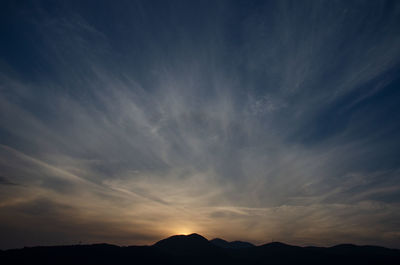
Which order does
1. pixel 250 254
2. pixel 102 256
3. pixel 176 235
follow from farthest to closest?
pixel 176 235 < pixel 250 254 < pixel 102 256

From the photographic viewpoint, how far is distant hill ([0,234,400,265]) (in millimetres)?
95625

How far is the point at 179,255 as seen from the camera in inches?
5389

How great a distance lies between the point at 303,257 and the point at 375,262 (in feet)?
129

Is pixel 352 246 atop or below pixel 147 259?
atop

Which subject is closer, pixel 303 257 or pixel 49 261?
pixel 49 261

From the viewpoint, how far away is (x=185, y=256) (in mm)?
136500

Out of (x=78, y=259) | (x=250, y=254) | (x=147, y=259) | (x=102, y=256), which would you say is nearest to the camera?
(x=78, y=259)

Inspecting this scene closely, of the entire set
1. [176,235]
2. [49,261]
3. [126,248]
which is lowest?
[49,261]

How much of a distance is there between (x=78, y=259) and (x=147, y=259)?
3313 centimetres

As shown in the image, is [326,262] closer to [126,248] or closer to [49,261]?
[126,248]

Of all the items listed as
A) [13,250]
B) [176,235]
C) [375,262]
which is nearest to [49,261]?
[13,250]

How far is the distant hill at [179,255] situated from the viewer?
95.6m

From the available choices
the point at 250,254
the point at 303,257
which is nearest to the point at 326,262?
the point at 303,257

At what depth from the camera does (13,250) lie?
95.1 metres
